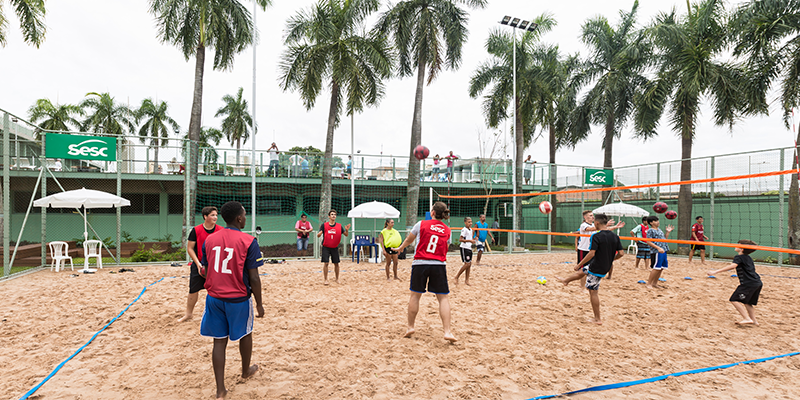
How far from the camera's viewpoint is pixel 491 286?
26.1 feet

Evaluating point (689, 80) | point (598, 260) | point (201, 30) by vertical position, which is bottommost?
point (598, 260)

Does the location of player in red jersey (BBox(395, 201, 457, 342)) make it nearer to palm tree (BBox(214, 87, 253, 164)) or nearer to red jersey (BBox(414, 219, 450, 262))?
red jersey (BBox(414, 219, 450, 262))

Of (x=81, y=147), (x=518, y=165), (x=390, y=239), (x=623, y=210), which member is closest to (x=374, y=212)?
(x=390, y=239)

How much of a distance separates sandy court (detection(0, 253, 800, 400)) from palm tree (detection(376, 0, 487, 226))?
28.7ft

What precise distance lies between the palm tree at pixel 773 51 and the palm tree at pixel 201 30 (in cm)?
1551

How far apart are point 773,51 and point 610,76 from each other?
6.41 m

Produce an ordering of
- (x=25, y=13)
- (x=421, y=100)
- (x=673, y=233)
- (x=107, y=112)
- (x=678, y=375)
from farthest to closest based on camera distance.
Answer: (x=107, y=112), (x=673, y=233), (x=421, y=100), (x=25, y=13), (x=678, y=375)

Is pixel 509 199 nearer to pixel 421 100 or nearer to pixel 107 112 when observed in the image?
pixel 421 100

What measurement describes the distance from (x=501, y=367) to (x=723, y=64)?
605 inches

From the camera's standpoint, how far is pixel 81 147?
10.1 m

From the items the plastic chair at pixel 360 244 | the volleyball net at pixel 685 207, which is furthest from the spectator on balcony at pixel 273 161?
the volleyball net at pixel 685 207

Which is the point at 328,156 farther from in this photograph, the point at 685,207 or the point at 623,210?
the point at 685,207

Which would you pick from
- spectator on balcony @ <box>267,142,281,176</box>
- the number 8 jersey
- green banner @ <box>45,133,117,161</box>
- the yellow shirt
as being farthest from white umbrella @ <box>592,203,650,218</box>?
green banner @ <box>45,133,117,161</box>

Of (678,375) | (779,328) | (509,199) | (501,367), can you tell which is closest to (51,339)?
(501,367)
